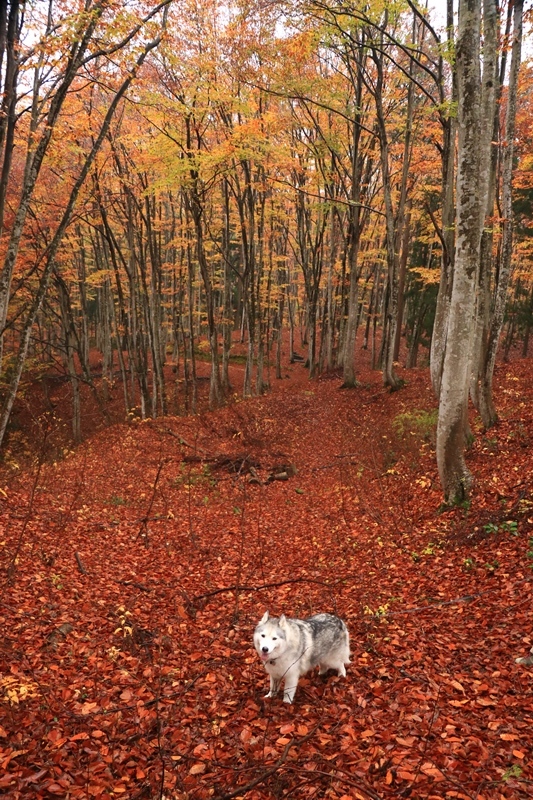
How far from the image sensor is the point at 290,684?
181 inches

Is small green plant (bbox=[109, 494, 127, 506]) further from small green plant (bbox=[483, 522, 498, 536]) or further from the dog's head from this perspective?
small green plant (bbox=[483, 522, 498, 536])

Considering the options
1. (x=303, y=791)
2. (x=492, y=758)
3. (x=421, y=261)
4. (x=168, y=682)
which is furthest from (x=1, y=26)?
Result: (x=421, y=261)

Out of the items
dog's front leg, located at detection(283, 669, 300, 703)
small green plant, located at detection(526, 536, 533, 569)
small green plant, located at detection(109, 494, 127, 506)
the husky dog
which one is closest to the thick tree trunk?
small green plant, located at detection(526, 536, 533, 569)

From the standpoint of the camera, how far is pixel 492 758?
3529 millimetres

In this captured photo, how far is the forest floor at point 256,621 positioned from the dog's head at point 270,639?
72 centimetres

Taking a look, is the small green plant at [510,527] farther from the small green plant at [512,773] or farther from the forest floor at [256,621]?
the small green plant at [512,773]

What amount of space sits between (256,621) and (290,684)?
6.06 feet

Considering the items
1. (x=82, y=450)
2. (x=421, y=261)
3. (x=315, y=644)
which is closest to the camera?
(x=315, y=644)

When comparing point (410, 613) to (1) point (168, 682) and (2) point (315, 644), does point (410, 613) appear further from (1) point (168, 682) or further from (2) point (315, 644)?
(1) point (168, 682)

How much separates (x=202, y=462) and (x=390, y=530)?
7.32 metres

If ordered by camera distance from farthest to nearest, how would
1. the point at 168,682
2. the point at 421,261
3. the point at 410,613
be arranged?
the point at 421,261
the point at 410,613
the point at 168,682

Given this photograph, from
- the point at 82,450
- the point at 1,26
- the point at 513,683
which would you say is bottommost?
the point at 82,450

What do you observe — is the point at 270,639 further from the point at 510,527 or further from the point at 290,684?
the point at 510,527

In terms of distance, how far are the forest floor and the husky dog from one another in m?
0.23
